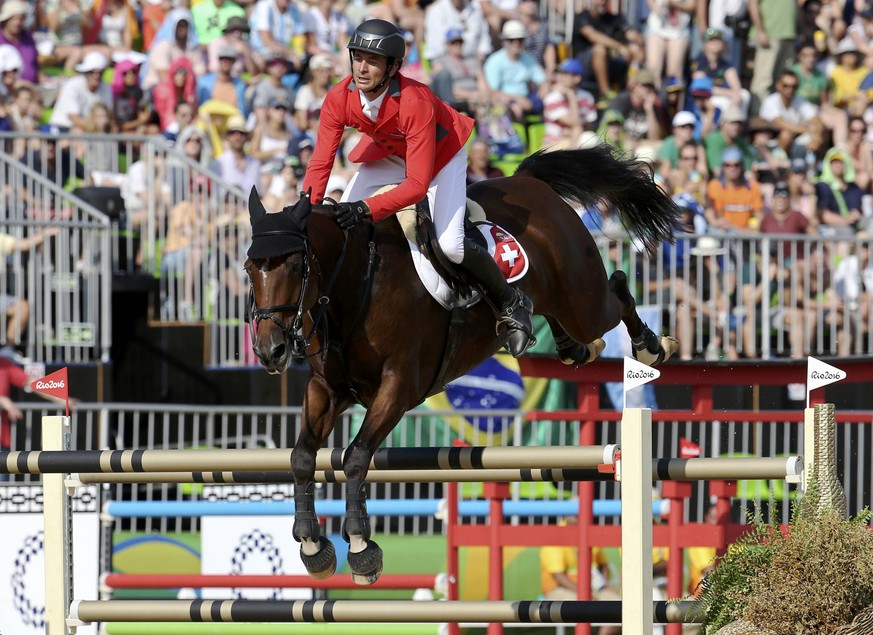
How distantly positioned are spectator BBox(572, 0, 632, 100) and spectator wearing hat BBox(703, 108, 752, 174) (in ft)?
3.86

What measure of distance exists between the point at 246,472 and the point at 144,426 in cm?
419

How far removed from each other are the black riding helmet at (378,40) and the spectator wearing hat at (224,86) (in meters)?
7.20

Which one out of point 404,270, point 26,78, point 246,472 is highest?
point 26,78

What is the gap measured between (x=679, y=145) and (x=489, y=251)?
6.79 m

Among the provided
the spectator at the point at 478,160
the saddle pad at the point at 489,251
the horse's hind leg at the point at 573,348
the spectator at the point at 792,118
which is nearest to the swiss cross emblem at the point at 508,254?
the saddle pad at the point at 489,251

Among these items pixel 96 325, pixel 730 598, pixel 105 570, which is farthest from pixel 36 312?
pixel 730 598

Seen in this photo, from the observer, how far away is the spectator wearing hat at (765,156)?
1227 cm

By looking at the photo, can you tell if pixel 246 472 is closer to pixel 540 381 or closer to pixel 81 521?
pixel 81 521

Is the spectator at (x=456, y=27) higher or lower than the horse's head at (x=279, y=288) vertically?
higher

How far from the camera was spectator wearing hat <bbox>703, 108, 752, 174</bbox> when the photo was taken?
40.4 ft

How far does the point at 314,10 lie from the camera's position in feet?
43.2

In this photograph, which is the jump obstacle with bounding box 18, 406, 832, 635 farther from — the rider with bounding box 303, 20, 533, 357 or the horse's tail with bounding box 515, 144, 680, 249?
the horse's tail with bounding box 515, 144, 680, 249

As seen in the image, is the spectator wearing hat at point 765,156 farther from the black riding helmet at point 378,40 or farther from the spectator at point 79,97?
the black riding helmet at point 378,40

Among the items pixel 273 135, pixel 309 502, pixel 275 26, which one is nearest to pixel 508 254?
pixel 309 502
